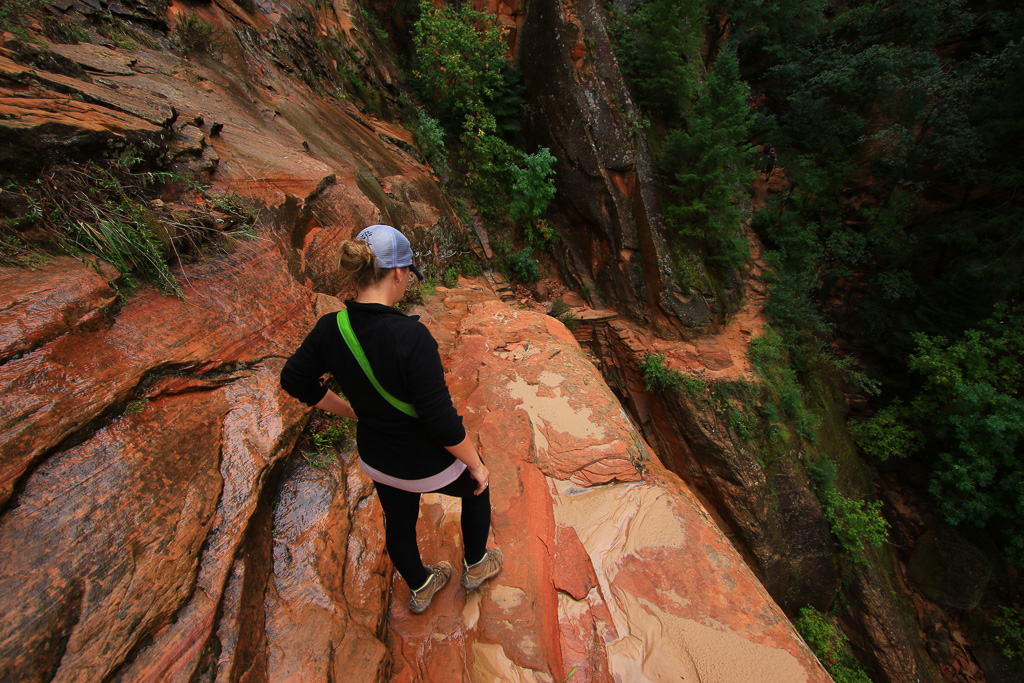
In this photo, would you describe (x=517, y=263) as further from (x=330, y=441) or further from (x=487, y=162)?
(x=330, y=441)

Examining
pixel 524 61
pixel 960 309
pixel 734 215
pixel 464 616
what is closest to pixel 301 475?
pixel 464 616

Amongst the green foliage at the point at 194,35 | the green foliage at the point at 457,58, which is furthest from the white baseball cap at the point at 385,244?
the green foliage at the point at 457,58

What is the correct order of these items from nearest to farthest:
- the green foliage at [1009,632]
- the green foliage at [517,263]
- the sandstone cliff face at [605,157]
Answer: the green foliage at [1009,632] < the sandstone cliff face at [605,157] < the green foliage at [517,263]

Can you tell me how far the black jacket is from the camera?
1248mm

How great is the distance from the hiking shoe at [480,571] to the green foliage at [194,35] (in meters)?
6.73

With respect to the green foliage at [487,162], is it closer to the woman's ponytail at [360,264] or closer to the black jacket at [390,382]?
the woman's ponytail at [360,264]

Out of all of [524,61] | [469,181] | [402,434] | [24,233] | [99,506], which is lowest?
[469,181]

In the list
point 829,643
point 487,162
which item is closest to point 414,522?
point 487,162

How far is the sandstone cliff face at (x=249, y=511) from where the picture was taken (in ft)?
4.37

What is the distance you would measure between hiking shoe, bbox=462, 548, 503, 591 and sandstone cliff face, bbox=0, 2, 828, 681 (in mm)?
91

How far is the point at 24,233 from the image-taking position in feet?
6.63

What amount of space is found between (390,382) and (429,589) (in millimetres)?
1334

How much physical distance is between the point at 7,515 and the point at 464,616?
184cm

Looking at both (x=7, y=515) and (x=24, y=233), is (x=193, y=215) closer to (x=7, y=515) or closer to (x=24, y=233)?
(x=24, y=233)
